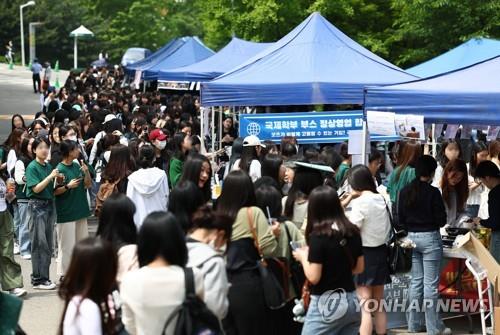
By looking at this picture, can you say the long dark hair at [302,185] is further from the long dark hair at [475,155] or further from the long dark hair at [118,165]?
the long dark hair at [475,155]

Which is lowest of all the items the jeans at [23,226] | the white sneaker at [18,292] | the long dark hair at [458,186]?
the white sneaker at [18,292]

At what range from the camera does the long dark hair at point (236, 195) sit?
6.64 meters

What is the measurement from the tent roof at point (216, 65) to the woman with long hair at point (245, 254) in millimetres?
15185

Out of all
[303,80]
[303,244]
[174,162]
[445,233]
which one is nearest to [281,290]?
[303,244]

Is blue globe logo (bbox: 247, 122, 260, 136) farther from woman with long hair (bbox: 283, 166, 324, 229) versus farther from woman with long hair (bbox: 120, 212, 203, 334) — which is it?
woman with long hair (bbox: 120, 212, 203, 334)

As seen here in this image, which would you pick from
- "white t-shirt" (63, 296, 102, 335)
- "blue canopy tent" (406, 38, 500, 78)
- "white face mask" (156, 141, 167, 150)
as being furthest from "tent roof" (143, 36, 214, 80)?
"white t-shirt" (63, 296, 102, 335)

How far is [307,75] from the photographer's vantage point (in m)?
14.0

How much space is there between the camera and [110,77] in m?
45.8

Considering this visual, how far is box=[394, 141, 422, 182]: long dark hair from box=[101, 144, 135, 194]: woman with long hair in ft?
9.89

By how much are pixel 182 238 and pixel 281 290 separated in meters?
1.74

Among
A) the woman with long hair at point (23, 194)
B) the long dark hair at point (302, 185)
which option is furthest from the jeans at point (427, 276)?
the woman with long hair at point (23, 194)

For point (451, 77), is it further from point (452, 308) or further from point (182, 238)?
point (182, 238)

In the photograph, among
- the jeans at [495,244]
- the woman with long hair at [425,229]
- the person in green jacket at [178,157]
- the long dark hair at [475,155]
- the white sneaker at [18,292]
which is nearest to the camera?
the woman with long hair at [425,229]

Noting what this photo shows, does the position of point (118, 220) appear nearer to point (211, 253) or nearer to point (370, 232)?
point (211, 253)
